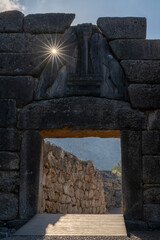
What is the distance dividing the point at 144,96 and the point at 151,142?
707mm

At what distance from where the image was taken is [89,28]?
16.4 ft

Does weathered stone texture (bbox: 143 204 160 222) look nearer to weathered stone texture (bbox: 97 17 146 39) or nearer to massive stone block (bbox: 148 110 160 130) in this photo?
massive stone block (bbox: 148 110 160 130)

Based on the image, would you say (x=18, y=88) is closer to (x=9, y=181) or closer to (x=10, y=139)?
(x=10, y=139)

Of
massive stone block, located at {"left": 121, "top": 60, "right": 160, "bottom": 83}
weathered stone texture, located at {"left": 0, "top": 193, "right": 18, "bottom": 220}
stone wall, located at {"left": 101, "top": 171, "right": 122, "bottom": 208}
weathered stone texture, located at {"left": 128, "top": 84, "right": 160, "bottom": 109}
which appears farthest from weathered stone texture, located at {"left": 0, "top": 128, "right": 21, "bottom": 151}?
stone wall, located at {"left": 101, "top": 171, "right": 122, "bottom": 208}

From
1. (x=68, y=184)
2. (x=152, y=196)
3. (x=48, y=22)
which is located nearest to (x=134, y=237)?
(x=152, y=196)

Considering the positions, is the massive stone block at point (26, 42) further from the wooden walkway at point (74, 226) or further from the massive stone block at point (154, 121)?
the wooden walkway at point (74, 226)

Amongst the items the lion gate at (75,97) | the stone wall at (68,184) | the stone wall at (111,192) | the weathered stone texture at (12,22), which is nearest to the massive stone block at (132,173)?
the lion gate at (75,97)

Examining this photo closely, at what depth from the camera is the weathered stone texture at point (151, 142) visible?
4.49 meters

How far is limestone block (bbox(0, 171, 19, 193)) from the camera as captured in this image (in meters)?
4.53

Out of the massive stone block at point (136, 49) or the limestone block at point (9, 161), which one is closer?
the limestone block at point (9, 161)

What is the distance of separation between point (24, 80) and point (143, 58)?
1892mm

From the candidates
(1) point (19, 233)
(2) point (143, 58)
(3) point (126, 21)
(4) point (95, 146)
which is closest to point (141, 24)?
(3) point (126, 21)

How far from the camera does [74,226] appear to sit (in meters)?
3.93

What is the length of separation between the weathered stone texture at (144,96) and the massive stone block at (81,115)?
0.43ft
